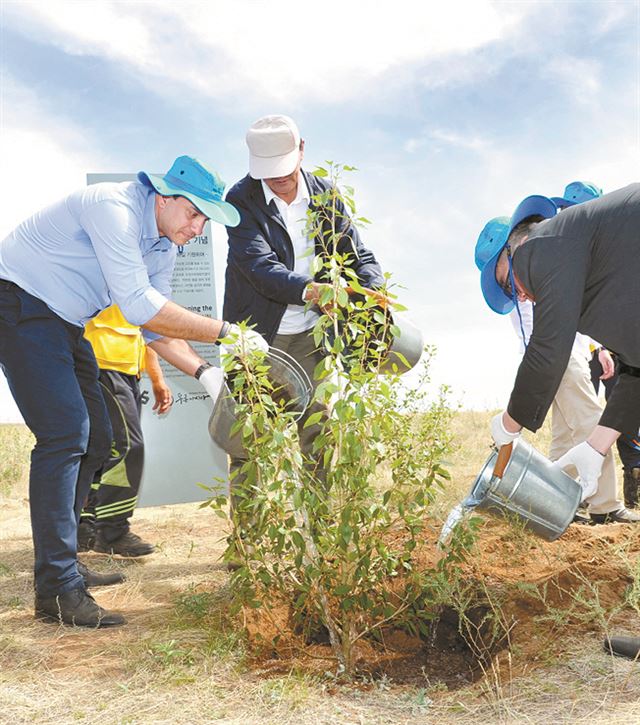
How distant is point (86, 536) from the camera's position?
15.1 feet

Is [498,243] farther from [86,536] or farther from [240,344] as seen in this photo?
[86,536]

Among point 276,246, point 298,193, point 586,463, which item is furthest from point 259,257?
point 586,463

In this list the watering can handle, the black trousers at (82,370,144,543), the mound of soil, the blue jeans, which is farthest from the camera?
the black trousers at (82,370,144,543)

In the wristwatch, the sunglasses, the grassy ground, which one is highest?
the sunglasses

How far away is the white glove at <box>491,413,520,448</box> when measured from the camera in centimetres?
292

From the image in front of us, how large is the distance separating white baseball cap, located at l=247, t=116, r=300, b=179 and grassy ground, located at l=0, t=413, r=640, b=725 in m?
2.00

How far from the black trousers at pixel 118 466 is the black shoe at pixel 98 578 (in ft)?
2.15

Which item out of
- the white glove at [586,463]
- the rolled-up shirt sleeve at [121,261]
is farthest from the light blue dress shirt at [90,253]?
the white glove at [586,463]

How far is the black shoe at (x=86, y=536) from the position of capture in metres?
4.58

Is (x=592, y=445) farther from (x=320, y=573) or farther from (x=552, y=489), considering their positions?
(x=320, y=573)

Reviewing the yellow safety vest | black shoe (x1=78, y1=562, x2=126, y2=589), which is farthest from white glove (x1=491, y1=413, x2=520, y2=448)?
the yellow safety vest

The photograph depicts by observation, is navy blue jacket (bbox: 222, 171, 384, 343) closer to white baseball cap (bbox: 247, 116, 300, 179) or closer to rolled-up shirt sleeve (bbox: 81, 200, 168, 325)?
white baseball cap (bbox: 247, 116, 300, 179)

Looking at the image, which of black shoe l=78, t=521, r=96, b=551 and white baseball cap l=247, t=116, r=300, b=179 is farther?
black shoe l=78, t=521, r=96, b=551

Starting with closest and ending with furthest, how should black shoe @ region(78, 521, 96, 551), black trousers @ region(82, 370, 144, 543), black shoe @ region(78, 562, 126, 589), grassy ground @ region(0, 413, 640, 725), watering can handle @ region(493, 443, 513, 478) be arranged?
grassy ground @ region(0, 413, 640, 725) < watering can handle @ region(493, 443, 513, 478) < black shoe @ region(78, 562, 126, 589) < black trousers @ region(82, 370, 144, 543) < black shoe @ region(78, 521, 96, 551)
